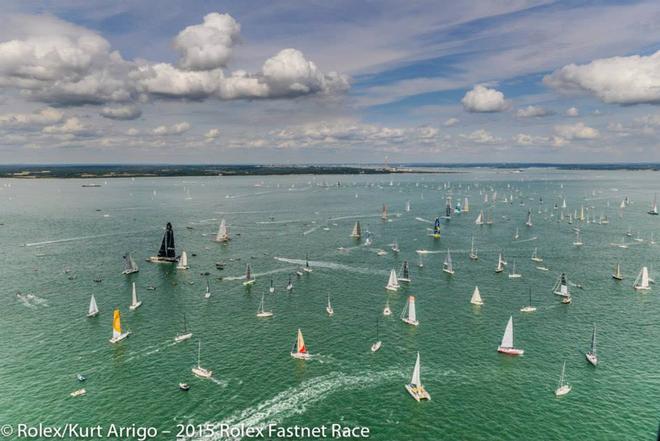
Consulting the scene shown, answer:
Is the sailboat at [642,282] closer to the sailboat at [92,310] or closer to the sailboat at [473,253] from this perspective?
the sailboat at [473,253]

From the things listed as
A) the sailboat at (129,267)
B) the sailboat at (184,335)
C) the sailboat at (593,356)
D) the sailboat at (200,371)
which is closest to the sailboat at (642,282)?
the sailboat at (593,356)

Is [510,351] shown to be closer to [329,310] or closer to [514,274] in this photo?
[329,310]

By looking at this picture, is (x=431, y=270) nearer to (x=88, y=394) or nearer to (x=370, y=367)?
(x=370, y=367)

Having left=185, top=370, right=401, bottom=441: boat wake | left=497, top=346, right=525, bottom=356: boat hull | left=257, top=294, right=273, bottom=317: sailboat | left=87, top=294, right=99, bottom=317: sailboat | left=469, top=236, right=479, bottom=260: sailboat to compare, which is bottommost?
left=185, top=370, right=401, bottom=441: boat wake

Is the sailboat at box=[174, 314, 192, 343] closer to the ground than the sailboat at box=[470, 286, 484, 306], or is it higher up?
closer to the ground

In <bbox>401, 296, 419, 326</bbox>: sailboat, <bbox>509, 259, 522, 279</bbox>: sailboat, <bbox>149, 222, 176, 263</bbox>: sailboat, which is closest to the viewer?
<bbox>401, 296, 419, 326</bbox>: sailboat

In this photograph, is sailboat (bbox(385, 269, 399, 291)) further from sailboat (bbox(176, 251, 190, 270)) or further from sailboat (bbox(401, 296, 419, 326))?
sailboat (bbox(176, 251, 190, 270))

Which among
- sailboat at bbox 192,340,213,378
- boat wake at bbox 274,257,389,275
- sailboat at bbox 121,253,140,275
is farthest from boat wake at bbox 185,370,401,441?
sailboat at bbox 121,253,140,275

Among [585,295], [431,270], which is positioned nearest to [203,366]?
[431,270]
